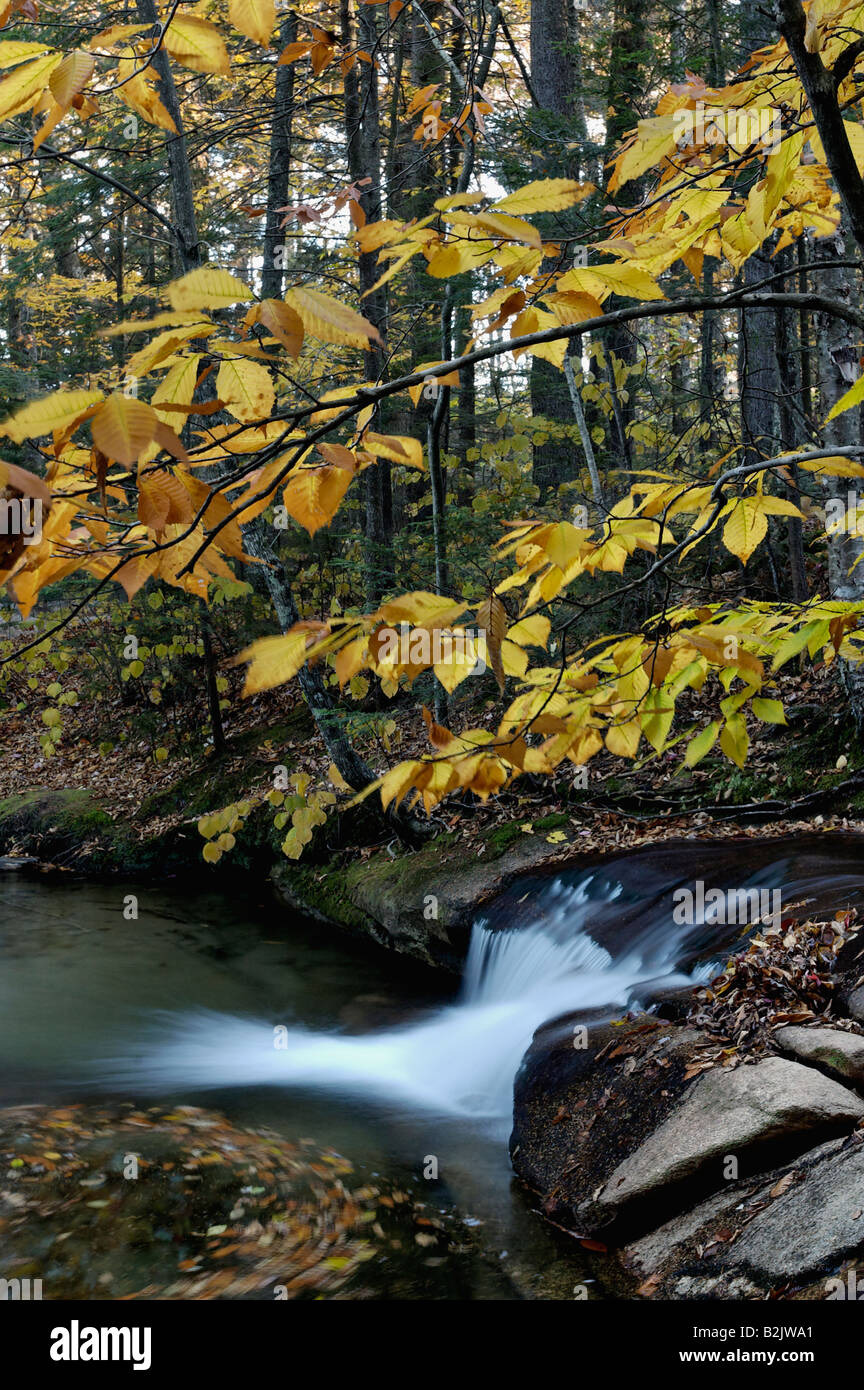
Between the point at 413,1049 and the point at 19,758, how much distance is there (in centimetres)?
1068

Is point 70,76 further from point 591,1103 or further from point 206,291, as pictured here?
point 591,1103

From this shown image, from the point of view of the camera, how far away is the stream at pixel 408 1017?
174 inches

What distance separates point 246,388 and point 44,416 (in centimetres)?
42

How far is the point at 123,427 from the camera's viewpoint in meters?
1.03

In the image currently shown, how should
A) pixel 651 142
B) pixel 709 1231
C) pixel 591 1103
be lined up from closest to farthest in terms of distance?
1. pixel 651 142
2. pixel 709 1231
3. pixel 591 1103

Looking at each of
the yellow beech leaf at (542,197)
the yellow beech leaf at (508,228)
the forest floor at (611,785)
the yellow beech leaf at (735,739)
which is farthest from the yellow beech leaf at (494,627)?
the forest floor at (611,785)

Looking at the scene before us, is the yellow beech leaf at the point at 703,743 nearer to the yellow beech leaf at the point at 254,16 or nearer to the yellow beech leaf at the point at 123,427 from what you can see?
the yellow beech leaf at the point at 123,427

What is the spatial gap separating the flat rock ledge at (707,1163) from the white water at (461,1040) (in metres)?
0.95

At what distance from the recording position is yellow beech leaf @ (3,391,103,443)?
3.45 ft

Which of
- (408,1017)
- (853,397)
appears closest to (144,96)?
(853,397)

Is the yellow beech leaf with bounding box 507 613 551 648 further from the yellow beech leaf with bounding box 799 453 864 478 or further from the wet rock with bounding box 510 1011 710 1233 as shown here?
the wet rock with bounding box 510 1011 710 1233

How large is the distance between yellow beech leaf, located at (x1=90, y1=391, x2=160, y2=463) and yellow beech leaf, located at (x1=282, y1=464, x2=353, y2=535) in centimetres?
41
